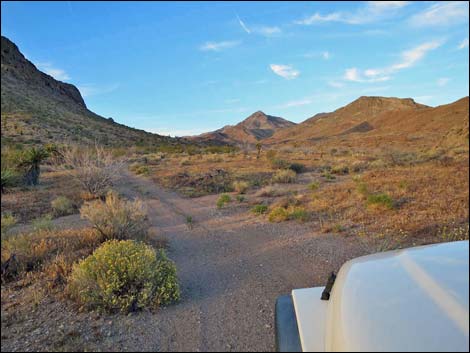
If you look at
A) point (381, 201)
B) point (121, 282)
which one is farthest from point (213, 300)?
point (381, 201)

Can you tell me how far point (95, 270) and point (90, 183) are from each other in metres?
8.19

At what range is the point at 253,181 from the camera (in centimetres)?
1670

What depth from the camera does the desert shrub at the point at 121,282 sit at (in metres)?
3.90

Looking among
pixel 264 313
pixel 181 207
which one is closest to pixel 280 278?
pixel 264 313

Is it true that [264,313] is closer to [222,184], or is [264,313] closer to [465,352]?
[465,352]

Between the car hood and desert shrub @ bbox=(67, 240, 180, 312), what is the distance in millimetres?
2697

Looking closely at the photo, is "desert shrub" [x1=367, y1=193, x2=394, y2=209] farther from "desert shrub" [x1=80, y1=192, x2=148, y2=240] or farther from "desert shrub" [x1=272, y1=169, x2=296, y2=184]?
"desert shrub" [x1=272, y1=169, x2=296, y2=184]

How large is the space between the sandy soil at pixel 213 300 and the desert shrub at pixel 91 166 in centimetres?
295

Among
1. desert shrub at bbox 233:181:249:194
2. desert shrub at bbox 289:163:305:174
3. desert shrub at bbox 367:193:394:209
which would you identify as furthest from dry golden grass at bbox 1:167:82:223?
desert shrub at bbox 289:163:305:174

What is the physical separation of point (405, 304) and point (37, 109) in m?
8.07

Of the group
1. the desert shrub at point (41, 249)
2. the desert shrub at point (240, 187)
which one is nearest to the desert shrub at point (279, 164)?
the desert shrub at point (240, 187)

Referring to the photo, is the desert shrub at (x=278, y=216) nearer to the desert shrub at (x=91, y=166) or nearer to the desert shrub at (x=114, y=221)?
the desert shrub at (x=114, y=221)

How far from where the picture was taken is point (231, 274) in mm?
5352

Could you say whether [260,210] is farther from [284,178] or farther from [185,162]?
[185,162]
